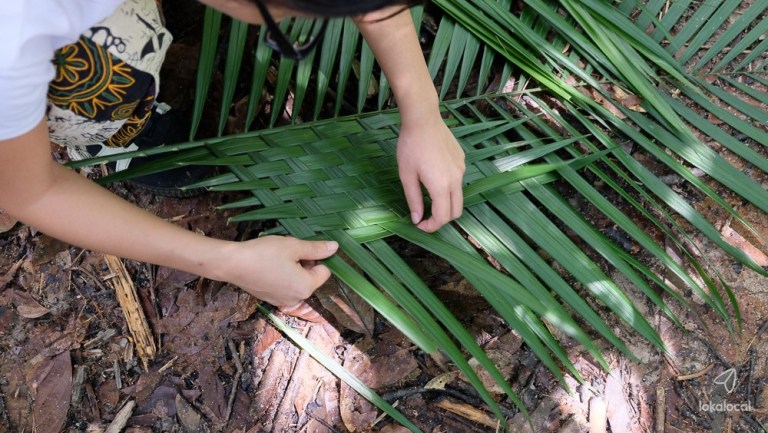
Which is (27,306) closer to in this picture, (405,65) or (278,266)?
(278,266)

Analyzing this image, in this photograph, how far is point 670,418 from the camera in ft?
4.03

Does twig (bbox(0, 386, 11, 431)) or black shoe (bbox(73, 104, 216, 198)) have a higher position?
black shoe (bbox(73, 104, 216, 198))

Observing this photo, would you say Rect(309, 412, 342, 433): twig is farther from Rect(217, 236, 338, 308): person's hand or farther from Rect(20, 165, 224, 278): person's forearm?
Rect(20, 165, 224, 278): person's forearm

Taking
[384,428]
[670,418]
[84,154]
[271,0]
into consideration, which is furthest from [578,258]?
[84,154]

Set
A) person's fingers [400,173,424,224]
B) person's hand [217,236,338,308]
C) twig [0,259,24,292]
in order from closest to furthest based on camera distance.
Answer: person's hand [217,236,338,308], person's fingers [400,173,424,224], twig [0,259,24,292]

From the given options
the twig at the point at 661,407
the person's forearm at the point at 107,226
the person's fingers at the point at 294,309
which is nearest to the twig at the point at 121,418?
the person's fingers at the point at 294,309

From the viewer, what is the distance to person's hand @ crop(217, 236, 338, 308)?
98cm

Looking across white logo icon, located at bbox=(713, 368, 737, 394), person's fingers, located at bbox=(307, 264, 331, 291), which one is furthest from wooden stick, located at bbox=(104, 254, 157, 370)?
white logo icon, located at bbox=(713, 368, 737, 394)

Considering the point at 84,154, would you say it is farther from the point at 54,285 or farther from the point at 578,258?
the point at 578,258

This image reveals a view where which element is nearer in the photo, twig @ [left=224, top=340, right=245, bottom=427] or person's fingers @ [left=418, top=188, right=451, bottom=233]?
person's fingers @ [left=418, top=188, right=451, bottom=233]

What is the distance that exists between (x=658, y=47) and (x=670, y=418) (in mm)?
758

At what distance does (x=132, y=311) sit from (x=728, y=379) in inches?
47.4

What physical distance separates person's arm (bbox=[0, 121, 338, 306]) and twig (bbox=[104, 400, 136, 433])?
0.41 meters

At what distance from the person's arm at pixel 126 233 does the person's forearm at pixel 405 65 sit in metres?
0.28
